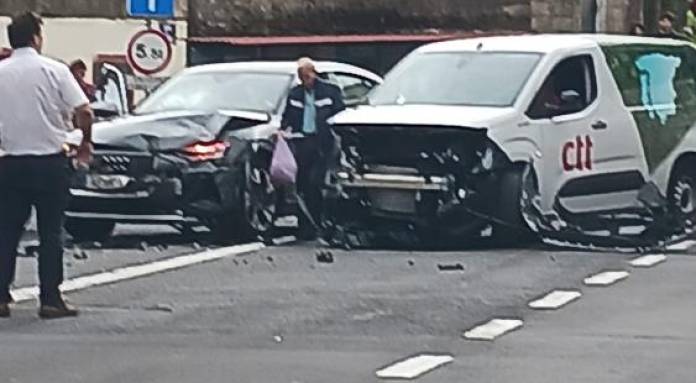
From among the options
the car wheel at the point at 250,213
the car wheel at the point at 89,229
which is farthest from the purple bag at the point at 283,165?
the car wheel at the point at 89,229

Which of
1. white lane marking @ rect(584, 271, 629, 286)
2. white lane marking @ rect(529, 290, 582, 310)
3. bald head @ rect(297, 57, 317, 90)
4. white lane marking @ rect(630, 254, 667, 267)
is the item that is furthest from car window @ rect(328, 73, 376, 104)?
white lane marking @ rect(529, 290, 582, 310)

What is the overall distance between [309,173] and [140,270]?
3322 millimetres

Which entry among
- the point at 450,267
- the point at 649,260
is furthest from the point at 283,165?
the point at 649,260

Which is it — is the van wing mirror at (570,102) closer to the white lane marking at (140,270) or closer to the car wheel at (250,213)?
the car wheel at (250,213)

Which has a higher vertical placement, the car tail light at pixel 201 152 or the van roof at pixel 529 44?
the van roof at pixel 529 44

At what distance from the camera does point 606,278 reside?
15164mm

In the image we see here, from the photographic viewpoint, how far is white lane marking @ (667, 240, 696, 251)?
17.7 m

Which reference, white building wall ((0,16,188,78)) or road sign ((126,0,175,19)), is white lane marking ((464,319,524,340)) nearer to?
road sign ((126,0,175,19))

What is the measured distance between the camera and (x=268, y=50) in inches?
1547

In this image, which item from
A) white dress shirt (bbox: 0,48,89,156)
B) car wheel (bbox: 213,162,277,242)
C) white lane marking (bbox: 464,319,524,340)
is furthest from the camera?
car wheel (bbox: 213,162,277,242)

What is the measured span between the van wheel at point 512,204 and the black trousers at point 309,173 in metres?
1.84

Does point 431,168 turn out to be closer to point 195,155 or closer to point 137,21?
point 195,155

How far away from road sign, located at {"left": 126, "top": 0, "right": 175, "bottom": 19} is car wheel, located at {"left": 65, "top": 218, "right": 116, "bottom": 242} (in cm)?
812

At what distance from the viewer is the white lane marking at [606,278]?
1484cm
